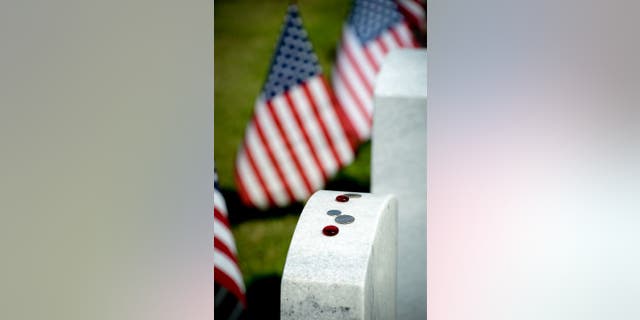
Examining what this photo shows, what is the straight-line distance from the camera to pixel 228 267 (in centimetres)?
265

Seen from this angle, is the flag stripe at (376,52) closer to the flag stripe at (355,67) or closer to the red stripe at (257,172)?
the flag stripe at (355,67)

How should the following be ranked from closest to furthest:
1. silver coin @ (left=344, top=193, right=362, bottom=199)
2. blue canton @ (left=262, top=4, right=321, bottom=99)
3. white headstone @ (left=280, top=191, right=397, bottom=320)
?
white headstone @ (left=280, top=191, right=397, bottom=320)
silver coin @ (left=344, top=193, right=362, bottom=199)
blue canton @ (left=262, top=4, right=321, bottom=99)

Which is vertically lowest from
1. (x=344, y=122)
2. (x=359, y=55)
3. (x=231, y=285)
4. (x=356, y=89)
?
(x=231, y=285)

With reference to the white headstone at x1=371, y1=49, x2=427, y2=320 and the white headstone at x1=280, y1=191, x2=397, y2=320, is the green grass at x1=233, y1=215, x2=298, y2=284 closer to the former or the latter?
the white headstone at x1=280, y1=191, x2=397, y2=320

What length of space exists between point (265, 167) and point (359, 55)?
561mm

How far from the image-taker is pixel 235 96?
104 inches

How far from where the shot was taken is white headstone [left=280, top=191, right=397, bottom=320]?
2.08m

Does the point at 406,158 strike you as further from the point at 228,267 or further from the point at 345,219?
the point at 228,267

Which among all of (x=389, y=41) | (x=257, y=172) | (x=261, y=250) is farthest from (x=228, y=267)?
(x=389, y=41)

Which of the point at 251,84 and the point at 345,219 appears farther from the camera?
the point at 251,84

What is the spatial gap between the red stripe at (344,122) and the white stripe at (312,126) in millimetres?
79

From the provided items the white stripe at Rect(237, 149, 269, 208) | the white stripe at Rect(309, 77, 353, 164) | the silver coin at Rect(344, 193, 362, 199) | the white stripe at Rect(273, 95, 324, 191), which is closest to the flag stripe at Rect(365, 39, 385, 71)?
the white stripe at Rect(309, 77, 353, 164)

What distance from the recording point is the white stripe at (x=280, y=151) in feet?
8.80

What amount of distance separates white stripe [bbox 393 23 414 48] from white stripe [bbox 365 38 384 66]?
97 mm
